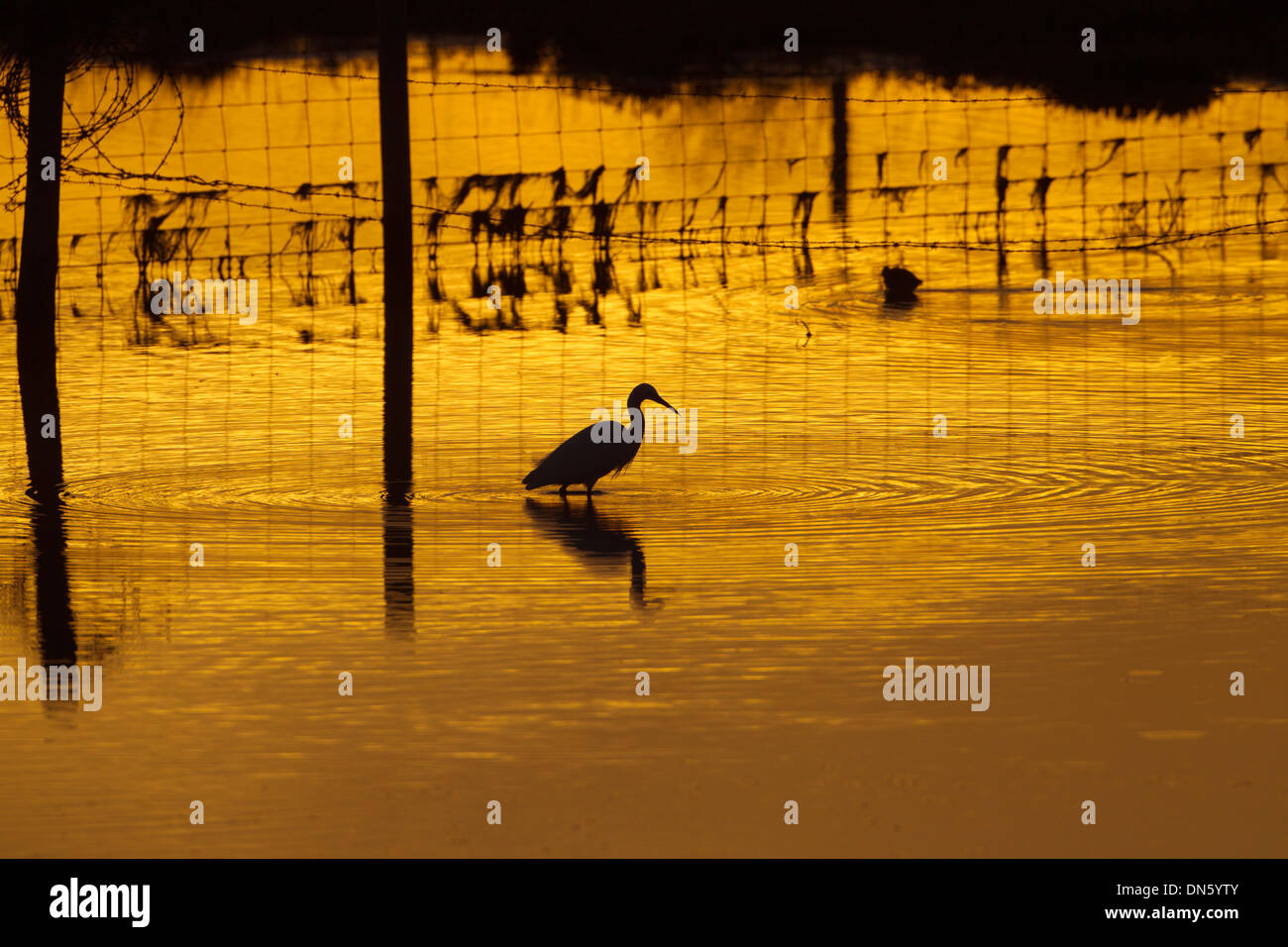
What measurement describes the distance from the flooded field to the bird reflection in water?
43 millimetres

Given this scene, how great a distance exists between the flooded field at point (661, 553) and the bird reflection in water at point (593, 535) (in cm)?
4

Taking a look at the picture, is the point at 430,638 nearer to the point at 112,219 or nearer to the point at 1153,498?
the point at 1153,498

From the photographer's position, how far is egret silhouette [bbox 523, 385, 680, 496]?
46.4 feet

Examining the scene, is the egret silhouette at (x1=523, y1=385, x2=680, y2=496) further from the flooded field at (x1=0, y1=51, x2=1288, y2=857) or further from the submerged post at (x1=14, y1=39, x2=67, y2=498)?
the submerged post at (x1=14, y1=39, x2=67, y2=498)

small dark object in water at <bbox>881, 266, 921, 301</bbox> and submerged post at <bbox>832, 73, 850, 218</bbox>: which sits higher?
submerged post at <bbox>832, 73, 850, 218</bbox>

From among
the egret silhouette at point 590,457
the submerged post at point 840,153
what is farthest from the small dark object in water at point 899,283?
the egret silhouette at point 590,457

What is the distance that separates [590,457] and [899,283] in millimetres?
11676

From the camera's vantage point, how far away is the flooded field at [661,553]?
8211 millimetres

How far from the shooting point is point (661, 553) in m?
12.5

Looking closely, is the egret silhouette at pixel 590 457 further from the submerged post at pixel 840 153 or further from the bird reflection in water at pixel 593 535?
the submerged post at pixel 840 153

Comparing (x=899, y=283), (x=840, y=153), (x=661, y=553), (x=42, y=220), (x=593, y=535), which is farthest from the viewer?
(x=840, y=153)

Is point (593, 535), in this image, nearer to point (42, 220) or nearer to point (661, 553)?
point (661, 553)

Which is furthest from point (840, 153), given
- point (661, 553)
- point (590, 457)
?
point (661, 553)

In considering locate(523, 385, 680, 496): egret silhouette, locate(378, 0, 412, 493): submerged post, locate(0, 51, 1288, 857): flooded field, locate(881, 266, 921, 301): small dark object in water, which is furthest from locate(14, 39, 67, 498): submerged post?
locate(881, 266, 921, 301): small dark object in water
